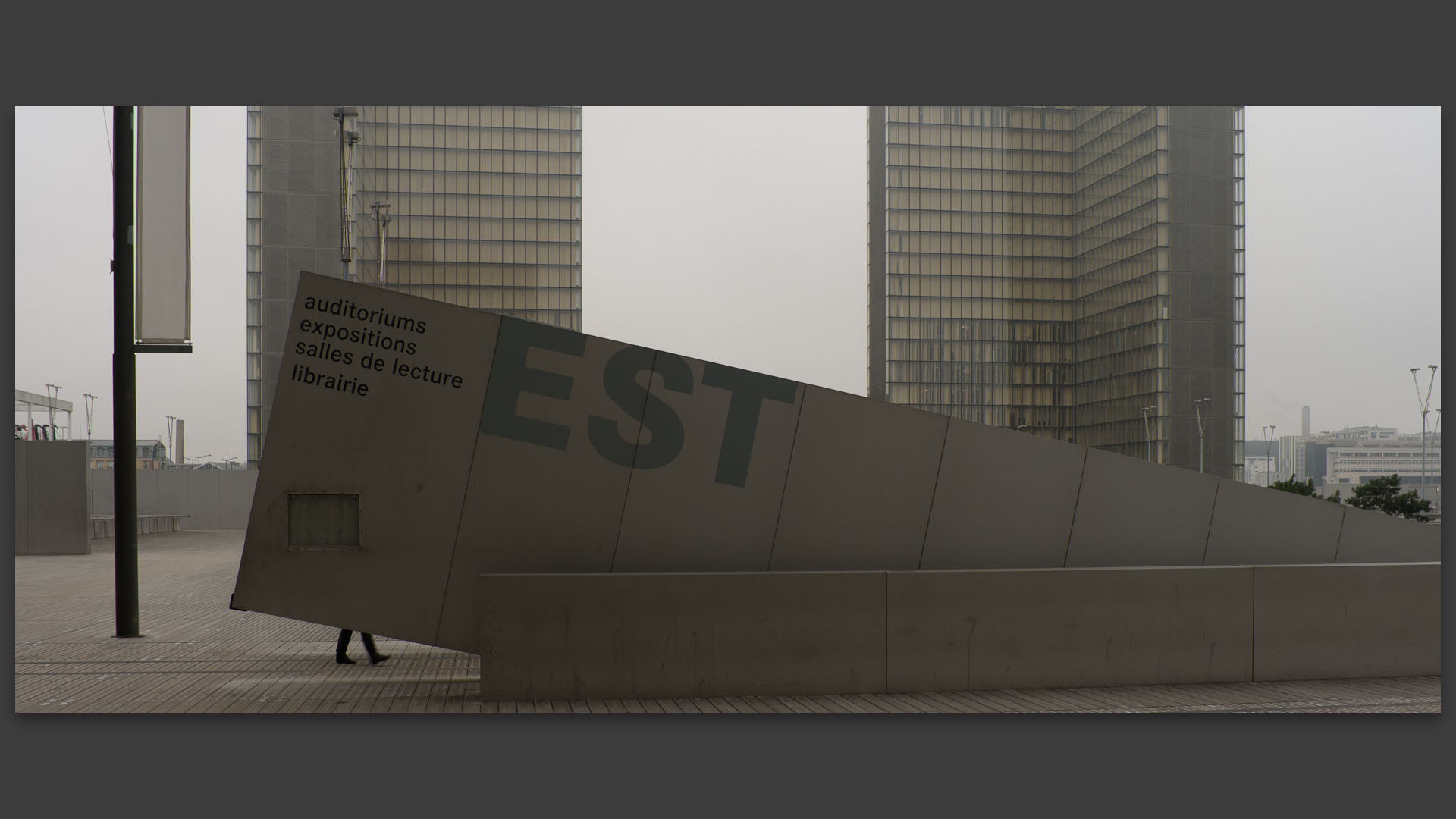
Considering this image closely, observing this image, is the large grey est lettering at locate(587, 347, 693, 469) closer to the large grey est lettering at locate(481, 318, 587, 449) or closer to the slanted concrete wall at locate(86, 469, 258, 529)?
the large grey est lettering at locate(481, 318, 587, 449)

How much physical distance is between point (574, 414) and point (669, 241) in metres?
23.5

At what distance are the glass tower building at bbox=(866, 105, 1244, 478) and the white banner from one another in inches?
2827

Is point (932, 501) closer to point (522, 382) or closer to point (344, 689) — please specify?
point (522, 382)

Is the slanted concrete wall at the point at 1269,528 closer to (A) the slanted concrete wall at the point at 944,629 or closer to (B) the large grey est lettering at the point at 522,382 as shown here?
(A) the slanted concrete wall at the point at 944,629

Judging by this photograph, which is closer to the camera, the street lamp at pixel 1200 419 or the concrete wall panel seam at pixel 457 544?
the concrete wall panel seam at pixel 457 544

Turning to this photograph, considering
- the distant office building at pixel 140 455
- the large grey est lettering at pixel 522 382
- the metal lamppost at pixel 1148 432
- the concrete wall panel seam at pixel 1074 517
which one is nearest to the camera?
the large grey est lettering at pixel 522 382

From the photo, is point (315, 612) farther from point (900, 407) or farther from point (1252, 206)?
point (1252, 206)

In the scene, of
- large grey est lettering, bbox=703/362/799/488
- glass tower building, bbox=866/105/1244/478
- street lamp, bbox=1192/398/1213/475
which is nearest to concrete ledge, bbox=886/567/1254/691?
large grey est lettering, bbox=703/362/799/488

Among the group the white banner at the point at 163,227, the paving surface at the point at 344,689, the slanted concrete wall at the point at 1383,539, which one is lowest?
the paving surface at the point at 344,689

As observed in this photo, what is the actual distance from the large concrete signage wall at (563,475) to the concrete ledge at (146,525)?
2432 cm

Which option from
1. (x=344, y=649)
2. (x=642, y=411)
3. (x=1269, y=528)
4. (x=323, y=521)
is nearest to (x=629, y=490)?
(x=642, y=411)

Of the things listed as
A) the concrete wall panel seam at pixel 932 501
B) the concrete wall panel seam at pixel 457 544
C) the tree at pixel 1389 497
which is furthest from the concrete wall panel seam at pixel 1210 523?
the tree at pixel 1389 497

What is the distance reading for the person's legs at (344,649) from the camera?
9.68 metres

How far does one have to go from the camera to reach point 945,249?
277 feet
